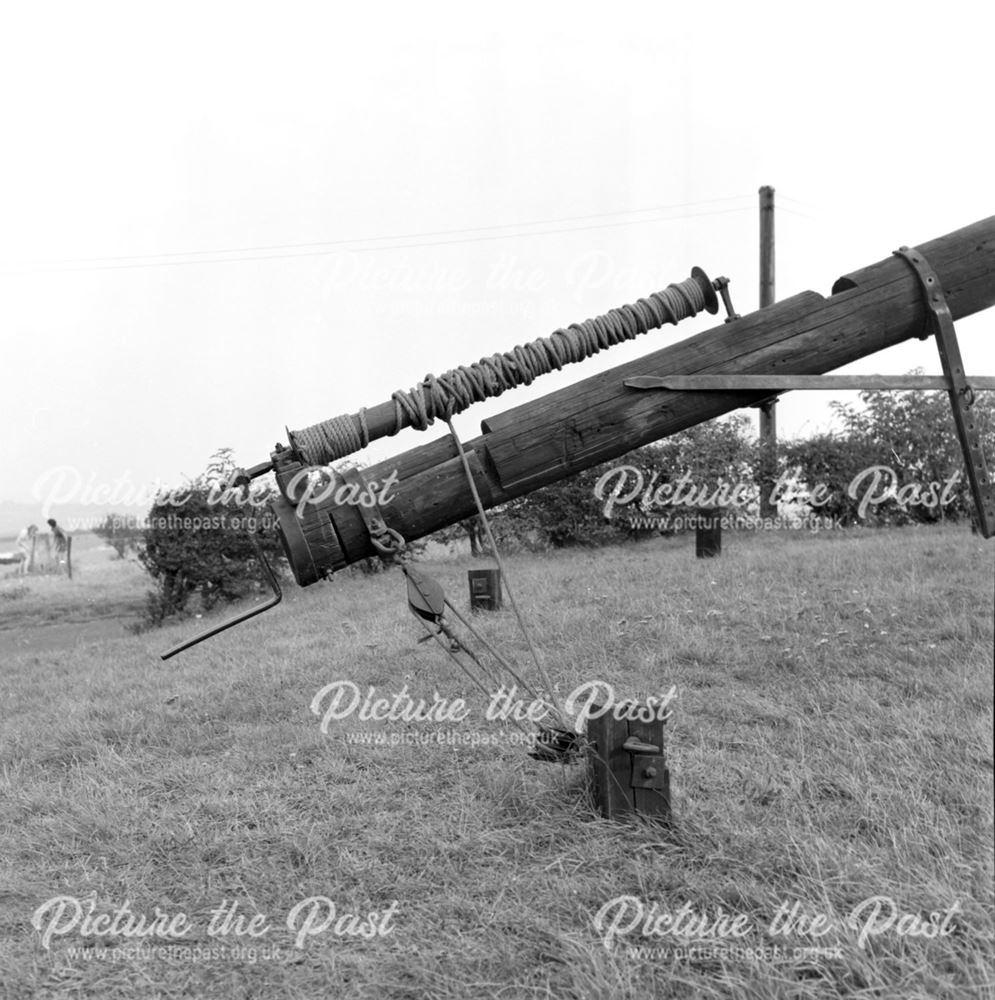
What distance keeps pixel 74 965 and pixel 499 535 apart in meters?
11.6

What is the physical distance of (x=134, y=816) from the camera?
3.68 metres

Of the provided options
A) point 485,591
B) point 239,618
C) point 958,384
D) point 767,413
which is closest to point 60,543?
point 485,591

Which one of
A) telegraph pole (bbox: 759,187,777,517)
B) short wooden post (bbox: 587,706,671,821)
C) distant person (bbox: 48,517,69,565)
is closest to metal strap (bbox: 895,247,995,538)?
short wooden post (bbox: 587,706,671,821)

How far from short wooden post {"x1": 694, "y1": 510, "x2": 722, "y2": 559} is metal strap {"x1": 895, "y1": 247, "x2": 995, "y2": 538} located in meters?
7.11

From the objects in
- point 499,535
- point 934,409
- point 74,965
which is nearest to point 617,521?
point 499,535

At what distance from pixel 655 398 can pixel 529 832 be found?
65.6 inches

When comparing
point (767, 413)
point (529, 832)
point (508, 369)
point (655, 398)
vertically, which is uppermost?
point (767, 413)

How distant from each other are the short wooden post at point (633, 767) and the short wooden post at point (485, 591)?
4570 millimetres

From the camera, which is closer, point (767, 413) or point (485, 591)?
point (485, 591)

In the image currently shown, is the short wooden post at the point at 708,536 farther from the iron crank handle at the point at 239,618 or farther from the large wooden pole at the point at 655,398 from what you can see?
Result: the iron crank handle at the point at 239,618

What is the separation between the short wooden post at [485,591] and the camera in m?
7.64

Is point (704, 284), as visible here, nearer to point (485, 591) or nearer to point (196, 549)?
point (485, 591)

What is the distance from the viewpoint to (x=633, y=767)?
304cm

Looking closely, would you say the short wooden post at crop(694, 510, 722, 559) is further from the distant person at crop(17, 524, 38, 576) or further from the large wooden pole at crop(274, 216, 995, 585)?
the distant person at crop(17, 524, 38, 576)
